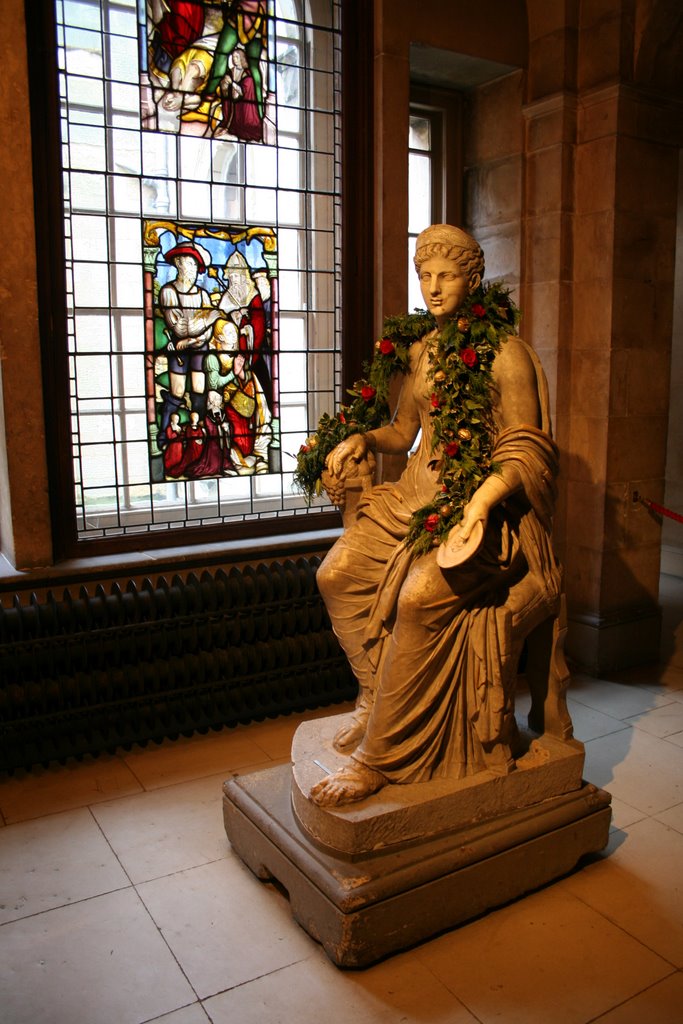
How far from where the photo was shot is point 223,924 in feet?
8.58

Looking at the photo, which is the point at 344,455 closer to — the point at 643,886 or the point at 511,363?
the point at 511,363

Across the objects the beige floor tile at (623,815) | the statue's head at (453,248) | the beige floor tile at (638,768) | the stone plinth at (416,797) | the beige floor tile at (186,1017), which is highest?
the statue's head at (453,248)

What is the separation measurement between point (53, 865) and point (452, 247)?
2354 millimetres

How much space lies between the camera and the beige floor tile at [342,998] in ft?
7.35

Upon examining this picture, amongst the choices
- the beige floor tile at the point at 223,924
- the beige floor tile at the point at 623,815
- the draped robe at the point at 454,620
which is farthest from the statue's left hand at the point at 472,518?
the beige floor tile at the point at 623,815

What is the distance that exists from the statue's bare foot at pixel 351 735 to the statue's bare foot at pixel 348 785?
172 mm

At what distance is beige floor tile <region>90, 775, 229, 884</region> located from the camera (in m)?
2.95

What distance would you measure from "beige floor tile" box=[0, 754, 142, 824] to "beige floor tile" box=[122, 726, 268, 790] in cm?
7

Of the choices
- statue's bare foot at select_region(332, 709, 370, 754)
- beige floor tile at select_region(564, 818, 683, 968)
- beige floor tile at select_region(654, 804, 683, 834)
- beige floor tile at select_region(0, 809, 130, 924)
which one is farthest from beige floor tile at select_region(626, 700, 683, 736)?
beige floor tile at select_region(0, 809, 130, 924)

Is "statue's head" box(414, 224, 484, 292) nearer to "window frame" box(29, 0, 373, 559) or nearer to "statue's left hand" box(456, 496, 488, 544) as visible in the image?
"statue's left hand" box(456, 496, 488, 544)

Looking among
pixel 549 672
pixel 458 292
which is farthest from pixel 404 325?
pixel 549 672

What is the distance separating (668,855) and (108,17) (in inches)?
155

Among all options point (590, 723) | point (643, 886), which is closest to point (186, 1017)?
point (643, 886)

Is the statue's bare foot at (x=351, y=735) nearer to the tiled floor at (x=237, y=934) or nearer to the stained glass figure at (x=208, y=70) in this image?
the tiled floor at (x=237, y=934)
